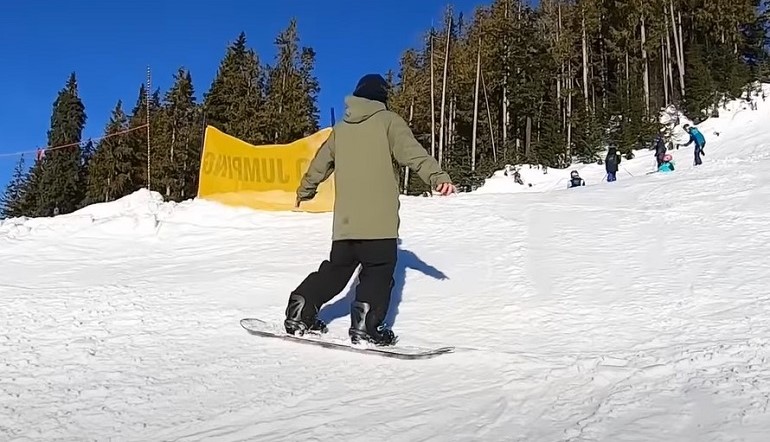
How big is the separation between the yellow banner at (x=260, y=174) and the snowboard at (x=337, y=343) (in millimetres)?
5422

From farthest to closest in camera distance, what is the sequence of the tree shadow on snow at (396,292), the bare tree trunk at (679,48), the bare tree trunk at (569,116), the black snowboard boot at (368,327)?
the bare tree trunk at (679,48), the bare tree trunk at (569,116), the tree shadow on snow at (396,292), the black snowboard boot at (368,327)

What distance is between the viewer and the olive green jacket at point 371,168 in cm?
417

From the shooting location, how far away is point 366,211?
416 centimetres

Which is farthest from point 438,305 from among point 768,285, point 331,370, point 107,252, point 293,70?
point 293,70

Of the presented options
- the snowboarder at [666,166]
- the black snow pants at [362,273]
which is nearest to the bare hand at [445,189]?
the black snow pants at [362,273]

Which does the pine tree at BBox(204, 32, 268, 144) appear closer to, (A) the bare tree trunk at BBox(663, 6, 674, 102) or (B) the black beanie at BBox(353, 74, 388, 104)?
(A) the bare tree trunk at BBox(663, 6, 674, 102)

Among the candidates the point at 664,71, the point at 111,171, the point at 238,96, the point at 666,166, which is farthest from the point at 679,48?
the point at 111,171

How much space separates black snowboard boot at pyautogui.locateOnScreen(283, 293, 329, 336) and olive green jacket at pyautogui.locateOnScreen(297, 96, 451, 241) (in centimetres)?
48

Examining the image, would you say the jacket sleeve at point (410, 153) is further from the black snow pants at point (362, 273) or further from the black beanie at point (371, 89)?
the black snow pants at point (362, 273)

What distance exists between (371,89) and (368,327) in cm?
160

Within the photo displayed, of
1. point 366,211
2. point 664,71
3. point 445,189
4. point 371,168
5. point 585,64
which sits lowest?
point 366,211

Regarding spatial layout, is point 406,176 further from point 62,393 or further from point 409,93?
point 62,393

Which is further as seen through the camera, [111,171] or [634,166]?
[111,171]

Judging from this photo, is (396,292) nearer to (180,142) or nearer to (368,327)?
(368,327)
